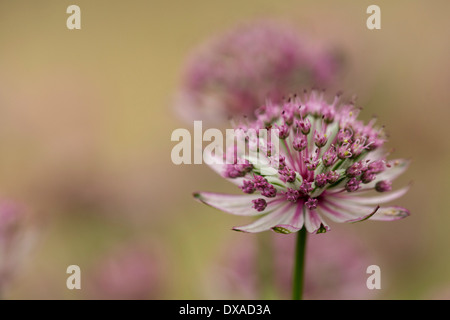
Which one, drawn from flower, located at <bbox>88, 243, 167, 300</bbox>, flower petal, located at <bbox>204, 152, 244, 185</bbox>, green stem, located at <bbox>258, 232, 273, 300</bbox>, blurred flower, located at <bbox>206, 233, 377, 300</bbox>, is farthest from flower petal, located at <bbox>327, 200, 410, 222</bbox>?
flower, located at <bbox>88, 243, 167, 300</bbox>

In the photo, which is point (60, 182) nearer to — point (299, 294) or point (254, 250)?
point (254, 250)

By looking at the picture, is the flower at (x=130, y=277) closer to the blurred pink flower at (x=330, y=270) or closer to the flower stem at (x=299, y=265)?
the blurred pink flower at (x=330, y=270)

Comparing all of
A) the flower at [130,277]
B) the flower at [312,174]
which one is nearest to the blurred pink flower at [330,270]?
the flower at [130,277]

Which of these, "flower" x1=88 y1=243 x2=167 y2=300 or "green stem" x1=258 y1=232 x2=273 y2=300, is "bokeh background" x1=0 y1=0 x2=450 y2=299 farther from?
"green stem" x1=258 y1=232 x2=273 y2=300

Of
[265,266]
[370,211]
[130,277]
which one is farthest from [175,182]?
[370,211]

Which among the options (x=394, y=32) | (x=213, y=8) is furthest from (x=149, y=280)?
(x=213, y=8)

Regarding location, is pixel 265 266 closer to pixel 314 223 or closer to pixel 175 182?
pixel 314 223
